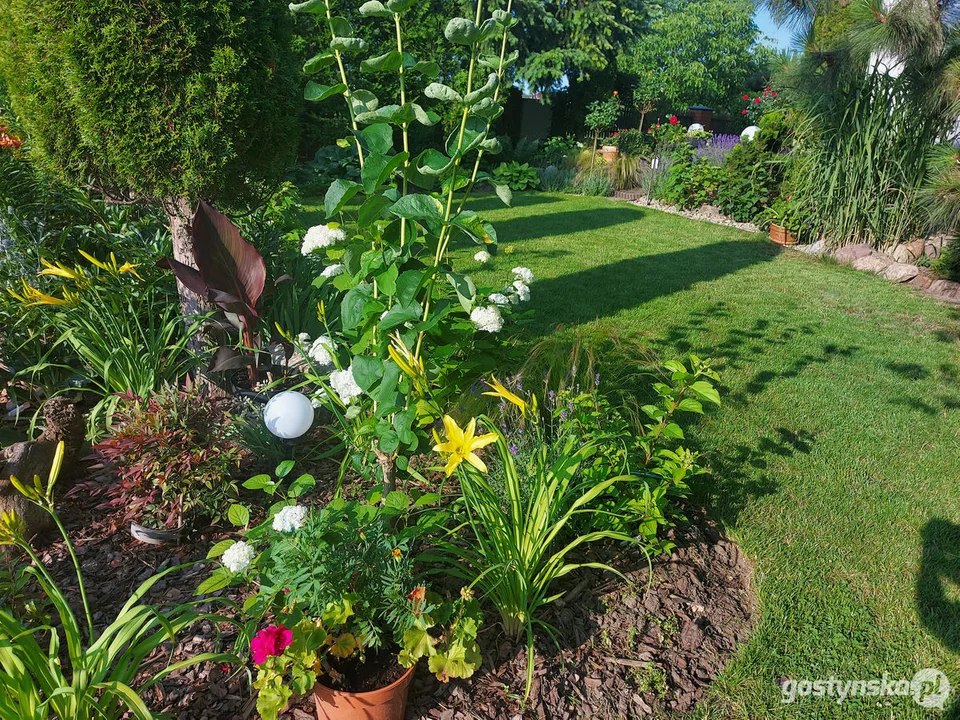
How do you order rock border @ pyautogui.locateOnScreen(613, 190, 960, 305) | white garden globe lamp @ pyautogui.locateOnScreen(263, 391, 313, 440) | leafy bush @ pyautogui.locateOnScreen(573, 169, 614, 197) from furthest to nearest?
1. leafy bush @ pyautogui.locateOnScreen(573, 169, 614, 197)
2. rock border @ pyautogui.locateOnScreen(613, 190, 960, 305)
3. white garden globe lamp @ pyautogui.locateOnScreen(263, 391, 313, 440)

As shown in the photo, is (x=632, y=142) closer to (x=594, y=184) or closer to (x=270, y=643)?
(x=594, y=184)

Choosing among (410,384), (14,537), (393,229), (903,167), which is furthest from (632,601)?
(903,167)

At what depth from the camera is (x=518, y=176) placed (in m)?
12.4

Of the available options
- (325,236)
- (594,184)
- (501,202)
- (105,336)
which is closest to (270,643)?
(325,236)

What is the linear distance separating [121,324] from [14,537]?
1619 millimetres

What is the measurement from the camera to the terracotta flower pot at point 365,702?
5.04 feet

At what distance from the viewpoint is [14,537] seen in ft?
4.54

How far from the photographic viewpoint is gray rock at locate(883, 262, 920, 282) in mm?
6164

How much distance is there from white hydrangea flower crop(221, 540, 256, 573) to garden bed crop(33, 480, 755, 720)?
0.32 meters

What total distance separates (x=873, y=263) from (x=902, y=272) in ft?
1.33

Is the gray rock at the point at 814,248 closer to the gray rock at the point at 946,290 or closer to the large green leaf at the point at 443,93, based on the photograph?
the gray rock at the point at 946,290

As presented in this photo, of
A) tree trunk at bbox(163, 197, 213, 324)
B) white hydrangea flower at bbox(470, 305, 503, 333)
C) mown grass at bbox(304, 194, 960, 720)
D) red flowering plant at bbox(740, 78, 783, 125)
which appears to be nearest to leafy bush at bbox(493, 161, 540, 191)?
red flowering plant at bbox(740, 78, 783, 125)

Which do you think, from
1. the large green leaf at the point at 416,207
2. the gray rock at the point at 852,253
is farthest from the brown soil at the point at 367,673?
the gray rock at the point at 852,253

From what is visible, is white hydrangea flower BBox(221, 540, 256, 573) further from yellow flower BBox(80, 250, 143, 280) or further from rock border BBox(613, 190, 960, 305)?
rock border BBox(613, 190, 960, 305)
